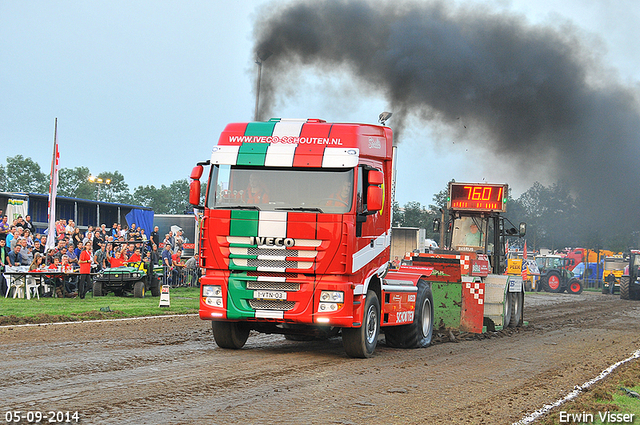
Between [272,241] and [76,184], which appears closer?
[272,241]

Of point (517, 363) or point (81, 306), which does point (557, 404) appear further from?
point (81, 306)

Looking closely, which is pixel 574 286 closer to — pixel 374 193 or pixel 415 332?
pixel 415 332

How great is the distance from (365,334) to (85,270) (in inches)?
491

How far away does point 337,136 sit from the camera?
1027cm

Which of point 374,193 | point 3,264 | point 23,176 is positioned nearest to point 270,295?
point 374,193

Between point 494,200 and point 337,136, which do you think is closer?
point 337,136

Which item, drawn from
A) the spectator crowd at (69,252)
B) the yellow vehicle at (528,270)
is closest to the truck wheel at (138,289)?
the spectator crowd at (69,252)

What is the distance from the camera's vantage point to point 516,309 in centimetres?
1755

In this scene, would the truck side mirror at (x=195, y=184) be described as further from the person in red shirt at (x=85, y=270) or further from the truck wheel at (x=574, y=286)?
the truck wheel at (x=574, y=286)

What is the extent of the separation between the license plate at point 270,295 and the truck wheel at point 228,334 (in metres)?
1.07

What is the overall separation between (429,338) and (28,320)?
766 cm

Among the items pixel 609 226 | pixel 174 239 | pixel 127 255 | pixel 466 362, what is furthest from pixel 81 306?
pixel 609 226

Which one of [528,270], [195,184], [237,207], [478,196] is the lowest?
[528,270]

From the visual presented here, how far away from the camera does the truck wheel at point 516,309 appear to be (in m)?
17.2
